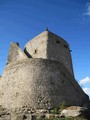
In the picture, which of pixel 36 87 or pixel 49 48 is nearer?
pixel 36 87

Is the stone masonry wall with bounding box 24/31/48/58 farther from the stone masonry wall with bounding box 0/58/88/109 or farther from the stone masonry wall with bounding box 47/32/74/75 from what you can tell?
the stone masonry wall with bounding box 0/58/88/109

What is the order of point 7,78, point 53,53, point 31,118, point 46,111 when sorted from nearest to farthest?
1. point 31,118
2. point 46,111
3. point 7,78
4. point 53,53

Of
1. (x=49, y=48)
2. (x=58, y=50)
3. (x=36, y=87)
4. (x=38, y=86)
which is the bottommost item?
(x=36, y=87)

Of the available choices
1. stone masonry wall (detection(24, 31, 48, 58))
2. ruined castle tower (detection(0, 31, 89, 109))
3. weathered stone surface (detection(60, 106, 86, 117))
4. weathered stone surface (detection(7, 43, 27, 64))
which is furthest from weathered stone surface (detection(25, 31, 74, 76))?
weathered stone surface (detection(60, 106, 86, 117))

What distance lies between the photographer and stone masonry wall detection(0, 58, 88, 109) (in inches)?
821

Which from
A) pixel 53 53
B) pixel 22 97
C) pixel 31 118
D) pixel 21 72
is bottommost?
pixel 31 118

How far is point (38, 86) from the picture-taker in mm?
21484

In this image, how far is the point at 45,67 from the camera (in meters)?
22.8

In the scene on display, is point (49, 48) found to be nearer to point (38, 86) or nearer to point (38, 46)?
point (38, 46)

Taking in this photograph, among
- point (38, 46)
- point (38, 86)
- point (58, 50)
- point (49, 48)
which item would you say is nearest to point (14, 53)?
point (38, 46)

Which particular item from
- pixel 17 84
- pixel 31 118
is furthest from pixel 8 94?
pixel 31 118

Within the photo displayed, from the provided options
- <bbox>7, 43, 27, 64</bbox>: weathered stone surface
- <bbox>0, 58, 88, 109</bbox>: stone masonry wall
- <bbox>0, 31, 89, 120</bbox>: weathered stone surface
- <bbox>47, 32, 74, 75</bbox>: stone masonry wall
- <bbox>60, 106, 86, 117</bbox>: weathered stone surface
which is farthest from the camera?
<bbox>7, 43, 27, 64</bbox>: weathered stone surface

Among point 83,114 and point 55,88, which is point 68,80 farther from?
point 83,114

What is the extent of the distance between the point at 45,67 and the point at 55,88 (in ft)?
8.83
